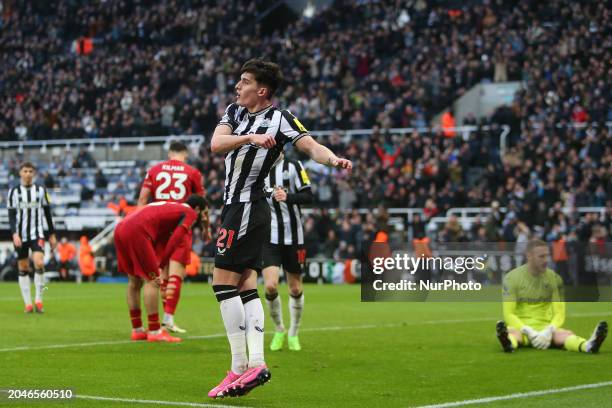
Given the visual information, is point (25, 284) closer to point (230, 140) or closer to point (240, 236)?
point (240, 236)

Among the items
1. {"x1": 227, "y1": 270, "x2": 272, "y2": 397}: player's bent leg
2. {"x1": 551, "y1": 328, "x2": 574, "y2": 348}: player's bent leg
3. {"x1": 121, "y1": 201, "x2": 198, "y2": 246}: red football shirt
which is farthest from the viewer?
{"x1": 121, "y1": 201, "x2": 198, "y2": 246}: red football shirt

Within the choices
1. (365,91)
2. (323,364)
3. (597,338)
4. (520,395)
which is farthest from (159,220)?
(365,91)

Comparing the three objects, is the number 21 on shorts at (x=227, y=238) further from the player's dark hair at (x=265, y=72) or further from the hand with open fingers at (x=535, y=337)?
the hand with open fingers at (x=535, y=337)

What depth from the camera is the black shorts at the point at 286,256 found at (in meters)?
12.1

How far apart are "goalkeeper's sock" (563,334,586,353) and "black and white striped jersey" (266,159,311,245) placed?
3.17m

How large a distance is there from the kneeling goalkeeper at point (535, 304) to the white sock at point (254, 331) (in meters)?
4.44

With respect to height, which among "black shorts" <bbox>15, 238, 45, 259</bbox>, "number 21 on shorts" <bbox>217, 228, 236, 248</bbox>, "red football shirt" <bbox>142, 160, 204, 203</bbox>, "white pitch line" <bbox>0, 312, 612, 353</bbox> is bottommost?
"white pitch line" <bbox>0, 312, 612, 353</bbox>

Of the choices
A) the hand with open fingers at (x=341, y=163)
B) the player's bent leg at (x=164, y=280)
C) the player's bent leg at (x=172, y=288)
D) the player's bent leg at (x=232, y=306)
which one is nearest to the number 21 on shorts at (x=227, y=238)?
the player's bent leg at (x=232, y=306)

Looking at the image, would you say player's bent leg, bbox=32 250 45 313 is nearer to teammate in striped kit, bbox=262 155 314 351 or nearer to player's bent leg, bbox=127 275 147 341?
player's bent leg, bbox=127 275 147 341

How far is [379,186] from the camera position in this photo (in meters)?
32.4

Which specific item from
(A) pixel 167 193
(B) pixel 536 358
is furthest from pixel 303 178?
(B) pixel 536 358

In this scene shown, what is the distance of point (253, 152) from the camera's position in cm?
819

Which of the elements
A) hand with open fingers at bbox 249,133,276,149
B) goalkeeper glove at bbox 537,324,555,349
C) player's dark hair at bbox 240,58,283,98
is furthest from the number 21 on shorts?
goalkeeper glove at bbox 537,324,555,349

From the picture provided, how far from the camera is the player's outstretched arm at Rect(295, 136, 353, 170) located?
25.2 ft
